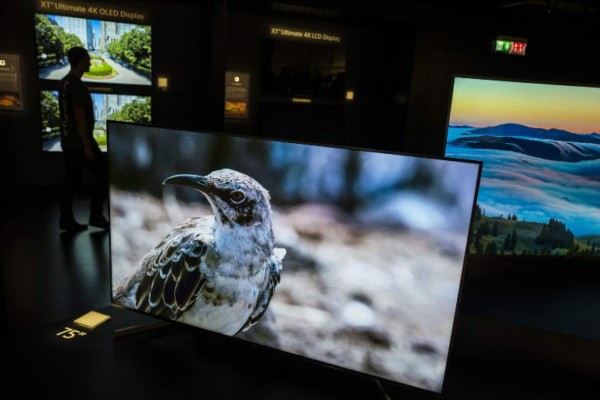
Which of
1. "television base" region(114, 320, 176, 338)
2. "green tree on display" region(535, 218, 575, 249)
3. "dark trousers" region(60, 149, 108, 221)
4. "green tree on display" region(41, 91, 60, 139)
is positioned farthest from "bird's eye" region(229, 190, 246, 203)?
"green tree on display" region(41, 91, 60, 139)

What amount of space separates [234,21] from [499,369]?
17.6ft

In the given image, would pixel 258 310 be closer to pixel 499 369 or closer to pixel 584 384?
pixel 499 369

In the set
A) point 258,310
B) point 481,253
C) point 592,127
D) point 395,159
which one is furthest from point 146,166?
point 592,127

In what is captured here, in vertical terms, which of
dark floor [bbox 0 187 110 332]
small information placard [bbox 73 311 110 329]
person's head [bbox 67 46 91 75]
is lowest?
dark floor [bbox 0 187 110 332]

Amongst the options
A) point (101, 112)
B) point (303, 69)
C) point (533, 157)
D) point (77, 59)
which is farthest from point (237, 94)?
point (533, 157)

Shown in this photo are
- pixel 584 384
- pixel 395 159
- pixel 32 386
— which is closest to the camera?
pixel 395 159

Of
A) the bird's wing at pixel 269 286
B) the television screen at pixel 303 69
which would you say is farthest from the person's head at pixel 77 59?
the bird's wing at pixel 269 286

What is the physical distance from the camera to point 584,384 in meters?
2.01

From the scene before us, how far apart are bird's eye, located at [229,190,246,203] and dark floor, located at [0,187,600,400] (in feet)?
2.21

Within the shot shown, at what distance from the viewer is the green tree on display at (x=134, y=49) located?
5.80m

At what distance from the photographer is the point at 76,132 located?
13.4ft

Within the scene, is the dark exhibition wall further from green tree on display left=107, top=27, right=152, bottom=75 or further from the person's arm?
the person's arm

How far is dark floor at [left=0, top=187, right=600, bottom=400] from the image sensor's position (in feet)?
6.33

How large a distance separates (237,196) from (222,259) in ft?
0.77
